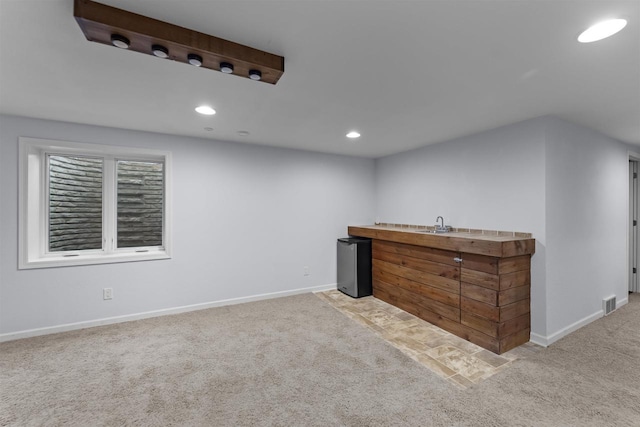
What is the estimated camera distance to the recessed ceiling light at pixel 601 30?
1.44m

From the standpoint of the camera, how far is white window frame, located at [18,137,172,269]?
292 centimetres

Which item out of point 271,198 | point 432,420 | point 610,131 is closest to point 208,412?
point 432,420

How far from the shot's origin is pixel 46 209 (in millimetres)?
3148

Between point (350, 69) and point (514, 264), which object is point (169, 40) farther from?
point (514, 264)

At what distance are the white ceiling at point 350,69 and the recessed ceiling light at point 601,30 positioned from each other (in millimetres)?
45

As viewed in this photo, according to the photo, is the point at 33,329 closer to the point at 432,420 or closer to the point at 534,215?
the point at 432,420

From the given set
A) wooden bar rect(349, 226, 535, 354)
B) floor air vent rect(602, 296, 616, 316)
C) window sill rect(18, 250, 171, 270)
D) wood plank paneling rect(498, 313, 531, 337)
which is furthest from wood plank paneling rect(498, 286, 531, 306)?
window sill rect(18, 250, 171, 270)

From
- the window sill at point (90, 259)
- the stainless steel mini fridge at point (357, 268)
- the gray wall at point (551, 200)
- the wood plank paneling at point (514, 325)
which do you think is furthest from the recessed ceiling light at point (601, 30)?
the window sill at point (90, 259)

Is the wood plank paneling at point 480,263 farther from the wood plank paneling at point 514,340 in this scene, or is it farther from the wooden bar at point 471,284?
the wood plank paneling at point 514,340

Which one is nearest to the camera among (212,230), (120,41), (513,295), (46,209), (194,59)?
(120,41)

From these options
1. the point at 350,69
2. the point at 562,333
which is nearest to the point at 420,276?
the point at 562,333

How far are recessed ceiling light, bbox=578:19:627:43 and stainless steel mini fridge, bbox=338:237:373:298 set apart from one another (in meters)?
3.18

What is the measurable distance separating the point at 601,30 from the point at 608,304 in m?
3.56

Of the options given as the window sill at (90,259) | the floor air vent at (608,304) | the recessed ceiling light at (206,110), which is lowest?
the floor air vent at (608,304)
